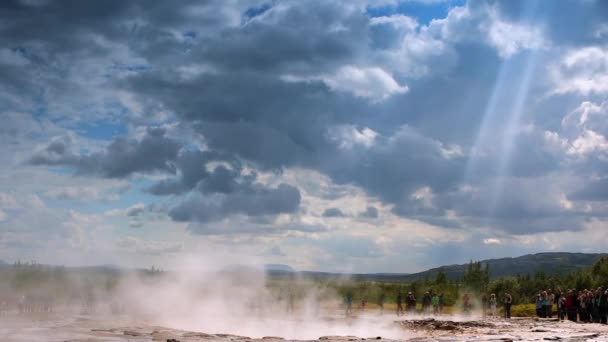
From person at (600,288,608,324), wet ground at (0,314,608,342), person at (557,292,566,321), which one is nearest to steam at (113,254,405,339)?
wet ground at (0,314,608,342)

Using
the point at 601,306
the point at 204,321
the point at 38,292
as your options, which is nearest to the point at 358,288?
the point at 38,292

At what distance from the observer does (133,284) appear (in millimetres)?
63469

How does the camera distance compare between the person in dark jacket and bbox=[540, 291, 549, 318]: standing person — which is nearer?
the person in dark jacket

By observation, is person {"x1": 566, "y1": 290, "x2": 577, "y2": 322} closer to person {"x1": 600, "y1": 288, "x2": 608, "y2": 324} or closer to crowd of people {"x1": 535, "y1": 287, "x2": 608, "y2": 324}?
crowd of people {"x1": 535, "y1": 287, "x2": 608, "y2": 324}

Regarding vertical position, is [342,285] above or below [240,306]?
above

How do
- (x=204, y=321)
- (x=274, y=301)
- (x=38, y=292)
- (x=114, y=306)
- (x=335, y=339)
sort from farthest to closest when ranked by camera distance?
(x=38, y=292), (x=274, y=301), (x=114, y=306), (x=204, y=321), (x=335, y=339)

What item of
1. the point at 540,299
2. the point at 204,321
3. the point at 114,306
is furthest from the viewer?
the point at 114,306

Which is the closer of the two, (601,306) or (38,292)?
(601,306)

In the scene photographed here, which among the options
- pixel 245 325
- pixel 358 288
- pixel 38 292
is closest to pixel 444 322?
pixel 245 325

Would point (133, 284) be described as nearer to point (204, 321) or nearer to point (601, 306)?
point (204, 321)

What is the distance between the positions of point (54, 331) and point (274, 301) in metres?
38.4

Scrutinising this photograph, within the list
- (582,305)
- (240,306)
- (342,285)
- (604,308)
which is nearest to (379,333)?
(582,305)

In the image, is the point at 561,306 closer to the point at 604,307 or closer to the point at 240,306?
the point at 604,307

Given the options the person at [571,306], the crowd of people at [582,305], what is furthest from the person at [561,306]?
the person at [571,306]
